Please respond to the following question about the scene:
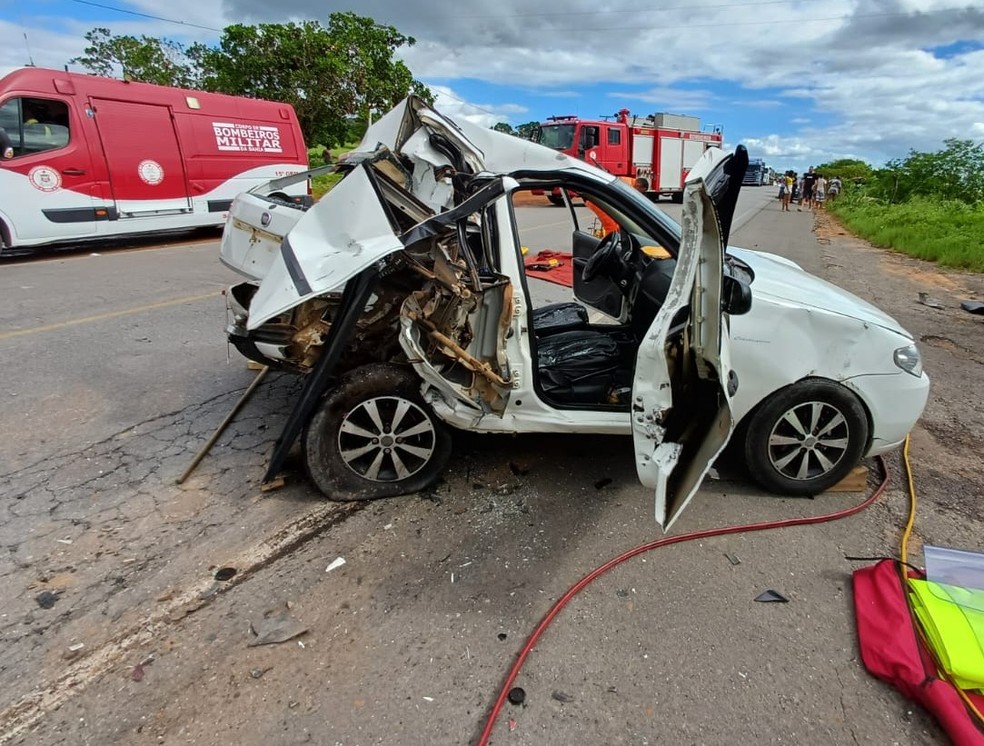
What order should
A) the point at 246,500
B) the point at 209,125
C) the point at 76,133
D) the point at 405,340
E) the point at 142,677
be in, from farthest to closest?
the point at 209,125 → the point at 76,133 → the point at 246,500 → the point at 405,340 → the point at 142,677

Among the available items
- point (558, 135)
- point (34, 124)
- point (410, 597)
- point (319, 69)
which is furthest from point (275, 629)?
point (319, 69)

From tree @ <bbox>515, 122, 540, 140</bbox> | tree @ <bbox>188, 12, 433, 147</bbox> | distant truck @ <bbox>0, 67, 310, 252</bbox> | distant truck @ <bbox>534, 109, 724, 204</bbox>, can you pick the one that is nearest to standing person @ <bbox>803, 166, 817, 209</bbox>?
distant truck @ <bbox>534, 109, 724, 204</bbox>

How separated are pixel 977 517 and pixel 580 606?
2324mm

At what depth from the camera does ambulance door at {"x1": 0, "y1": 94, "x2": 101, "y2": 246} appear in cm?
874

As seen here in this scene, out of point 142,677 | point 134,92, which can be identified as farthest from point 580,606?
point 134,92

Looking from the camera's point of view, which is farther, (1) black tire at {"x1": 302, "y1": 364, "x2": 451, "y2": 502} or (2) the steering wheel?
(2) the steering wheel

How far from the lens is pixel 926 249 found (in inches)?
530

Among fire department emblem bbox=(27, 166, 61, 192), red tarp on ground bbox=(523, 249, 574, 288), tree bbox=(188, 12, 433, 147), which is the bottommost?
red tarp on ground bbox=(523, 249, 574, 288)

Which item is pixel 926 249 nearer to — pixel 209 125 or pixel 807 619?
pixel 807 619

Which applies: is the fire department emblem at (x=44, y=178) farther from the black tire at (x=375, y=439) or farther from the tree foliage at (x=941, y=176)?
the tree foliage at (x=941, y=176)

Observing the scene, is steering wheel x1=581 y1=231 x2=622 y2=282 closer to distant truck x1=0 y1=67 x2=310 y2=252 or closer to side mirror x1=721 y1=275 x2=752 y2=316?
side mirror x1=721 y1=275 x2=752 y2=316

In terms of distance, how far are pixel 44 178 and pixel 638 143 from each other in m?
21.0

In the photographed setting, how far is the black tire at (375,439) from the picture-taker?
3.06 meters

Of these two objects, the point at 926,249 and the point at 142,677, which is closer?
the point at 142,677
